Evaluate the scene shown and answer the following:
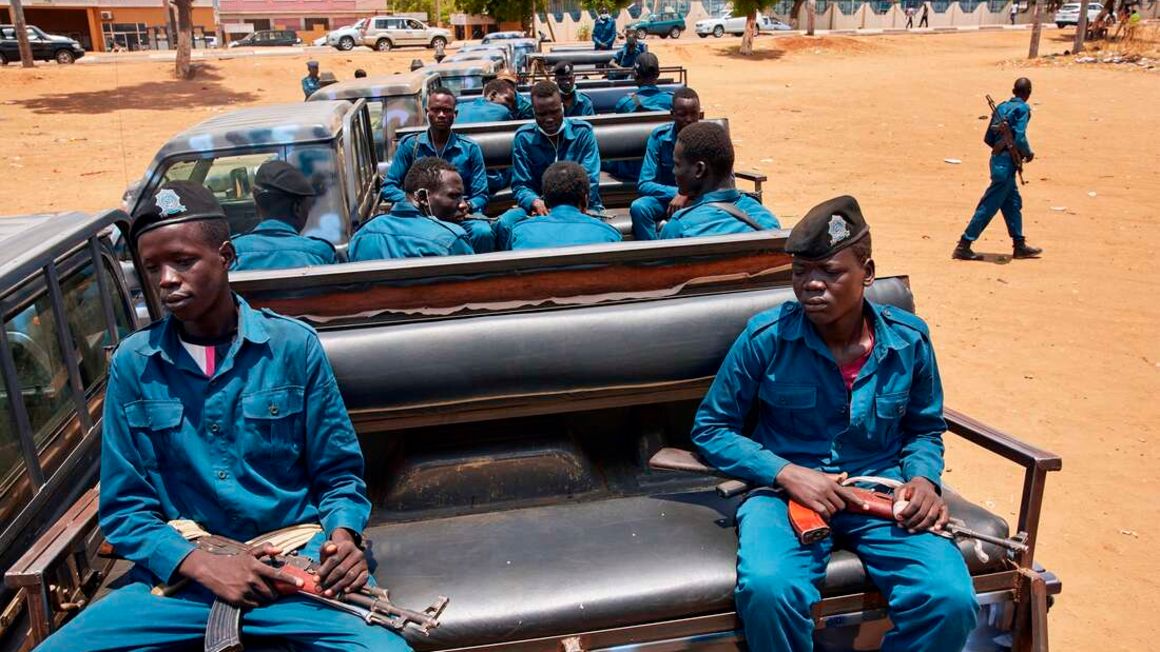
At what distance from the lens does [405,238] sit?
4.39 m

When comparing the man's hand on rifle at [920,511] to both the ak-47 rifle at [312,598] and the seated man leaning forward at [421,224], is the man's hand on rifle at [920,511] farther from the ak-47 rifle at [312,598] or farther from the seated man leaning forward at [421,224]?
the seated man leaning forward at [421,224]

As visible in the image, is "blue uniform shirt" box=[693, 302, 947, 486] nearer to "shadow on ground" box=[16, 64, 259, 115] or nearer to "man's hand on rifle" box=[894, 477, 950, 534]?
"man's hand on rifle" box=[894, 477, 950, 534]

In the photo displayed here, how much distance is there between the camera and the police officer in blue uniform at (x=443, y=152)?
6809 mm

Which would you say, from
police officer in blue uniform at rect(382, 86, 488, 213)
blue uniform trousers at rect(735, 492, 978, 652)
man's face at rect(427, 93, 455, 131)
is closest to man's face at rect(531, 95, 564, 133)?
police officer in blue uniform at rect(382, 86, 488, 213)

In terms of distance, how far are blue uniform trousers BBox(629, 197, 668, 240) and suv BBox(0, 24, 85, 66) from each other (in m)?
33.5

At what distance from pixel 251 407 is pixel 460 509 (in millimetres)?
1205

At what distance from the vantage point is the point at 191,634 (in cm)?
238

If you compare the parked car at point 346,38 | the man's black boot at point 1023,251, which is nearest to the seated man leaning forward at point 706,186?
the man's black boot at point 1023,251

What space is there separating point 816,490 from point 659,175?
4778 mm

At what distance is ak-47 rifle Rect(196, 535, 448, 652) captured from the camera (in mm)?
2336

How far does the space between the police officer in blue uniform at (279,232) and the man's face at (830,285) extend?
243cm

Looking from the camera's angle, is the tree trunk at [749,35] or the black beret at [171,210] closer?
the black beret at [171,210]

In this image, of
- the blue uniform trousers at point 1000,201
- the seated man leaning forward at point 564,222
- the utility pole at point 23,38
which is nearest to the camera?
the seated man leaning forward at point 564,222

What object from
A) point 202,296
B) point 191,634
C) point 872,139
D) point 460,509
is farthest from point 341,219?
point 872,139
